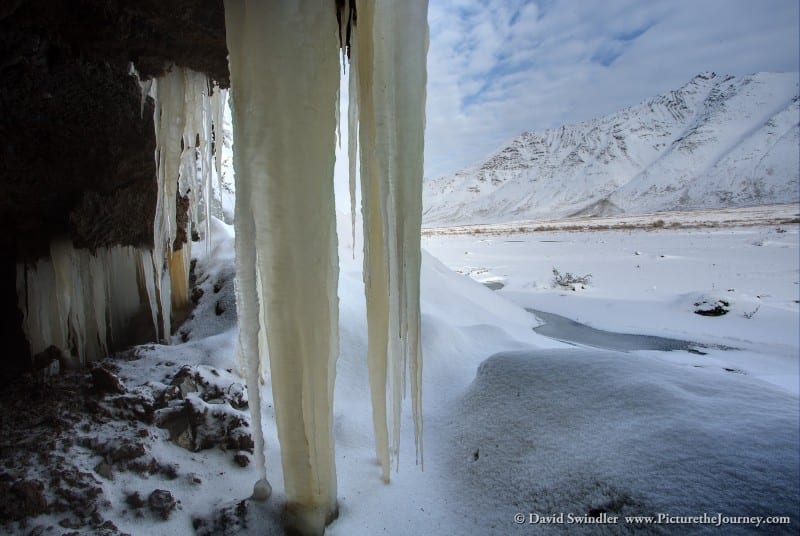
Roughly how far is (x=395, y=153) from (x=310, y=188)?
15.2 inches

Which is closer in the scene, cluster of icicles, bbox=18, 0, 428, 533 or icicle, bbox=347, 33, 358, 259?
cluster of icicles, bbox=18, 0, 428, 533

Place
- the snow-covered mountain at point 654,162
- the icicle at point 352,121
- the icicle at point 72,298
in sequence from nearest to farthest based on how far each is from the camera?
the icicle at point 352,121 < the icicle at point 72,298 < the snow-covered mountain at point 654,162

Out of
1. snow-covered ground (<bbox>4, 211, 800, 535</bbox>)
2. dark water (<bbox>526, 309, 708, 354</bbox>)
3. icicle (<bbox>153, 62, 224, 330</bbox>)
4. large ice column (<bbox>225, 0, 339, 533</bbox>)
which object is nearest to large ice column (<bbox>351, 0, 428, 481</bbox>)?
large ice column (<bbox>225, 0, 339, 533</bbox>)

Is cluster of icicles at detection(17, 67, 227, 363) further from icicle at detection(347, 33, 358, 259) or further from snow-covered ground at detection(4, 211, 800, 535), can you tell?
icicle at detection(347, 33, 358, 259)

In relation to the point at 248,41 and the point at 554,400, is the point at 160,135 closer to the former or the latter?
the point at 248,41

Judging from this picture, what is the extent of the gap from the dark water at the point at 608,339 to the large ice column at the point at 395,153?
437 centimetres

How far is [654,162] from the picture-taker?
83.4 m

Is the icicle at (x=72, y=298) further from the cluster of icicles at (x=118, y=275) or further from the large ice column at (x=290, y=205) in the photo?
the large ice column at (x=290, y=205)

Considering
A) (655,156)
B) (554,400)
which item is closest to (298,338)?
(554,400)

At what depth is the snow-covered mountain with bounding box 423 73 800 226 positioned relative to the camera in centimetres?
6305

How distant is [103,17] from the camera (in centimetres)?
192

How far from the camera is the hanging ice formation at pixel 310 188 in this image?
1543mm

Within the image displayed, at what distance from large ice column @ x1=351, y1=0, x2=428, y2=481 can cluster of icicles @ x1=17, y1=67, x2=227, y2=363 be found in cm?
160

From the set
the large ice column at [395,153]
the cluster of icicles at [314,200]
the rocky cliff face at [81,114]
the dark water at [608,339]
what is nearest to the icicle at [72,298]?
the rocky cliff face at [81,114]
